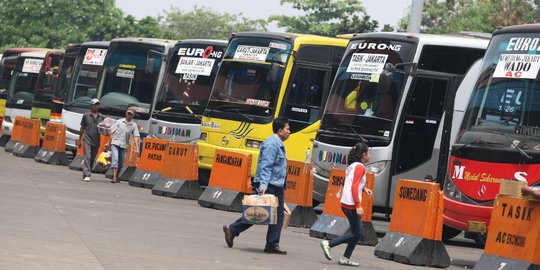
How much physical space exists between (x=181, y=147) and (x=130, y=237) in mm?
8848

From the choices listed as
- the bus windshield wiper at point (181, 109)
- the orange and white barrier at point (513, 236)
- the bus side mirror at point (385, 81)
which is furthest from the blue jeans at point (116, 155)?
the orange and white barrier at point (513, 236)

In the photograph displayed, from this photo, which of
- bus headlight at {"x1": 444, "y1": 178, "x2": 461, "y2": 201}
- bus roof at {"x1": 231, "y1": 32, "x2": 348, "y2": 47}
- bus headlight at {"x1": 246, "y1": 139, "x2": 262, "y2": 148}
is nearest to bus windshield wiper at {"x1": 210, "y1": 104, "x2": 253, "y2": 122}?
bus headlight at {"x1": 246, "y1": 139, "x2": 262, "y2": 148}

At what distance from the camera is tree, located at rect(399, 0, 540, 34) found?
188ft

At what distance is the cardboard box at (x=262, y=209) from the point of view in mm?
14945

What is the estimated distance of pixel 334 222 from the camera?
18.2 meters

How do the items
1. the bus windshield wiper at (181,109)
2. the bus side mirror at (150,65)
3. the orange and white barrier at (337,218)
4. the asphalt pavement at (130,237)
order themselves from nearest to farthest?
the asphalt pavement at (130,237) → the orange and white barrier at (337,218) → the bus windshield wiper at (181,109) → the bus side mirror at (150,65)

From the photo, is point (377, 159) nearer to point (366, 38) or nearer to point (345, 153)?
point (345, 153)

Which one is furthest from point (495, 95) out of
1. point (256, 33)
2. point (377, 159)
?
point (256, 33)

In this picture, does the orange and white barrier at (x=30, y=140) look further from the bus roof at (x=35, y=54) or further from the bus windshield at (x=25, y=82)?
the bus roof at (x=35, y=54)

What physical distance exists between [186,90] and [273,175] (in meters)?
13.6

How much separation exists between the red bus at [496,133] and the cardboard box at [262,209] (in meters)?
2.69

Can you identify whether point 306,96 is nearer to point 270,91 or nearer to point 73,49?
point 270,91

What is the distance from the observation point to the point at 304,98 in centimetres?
2481

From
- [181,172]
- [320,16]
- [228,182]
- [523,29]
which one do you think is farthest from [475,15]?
[523,29]
